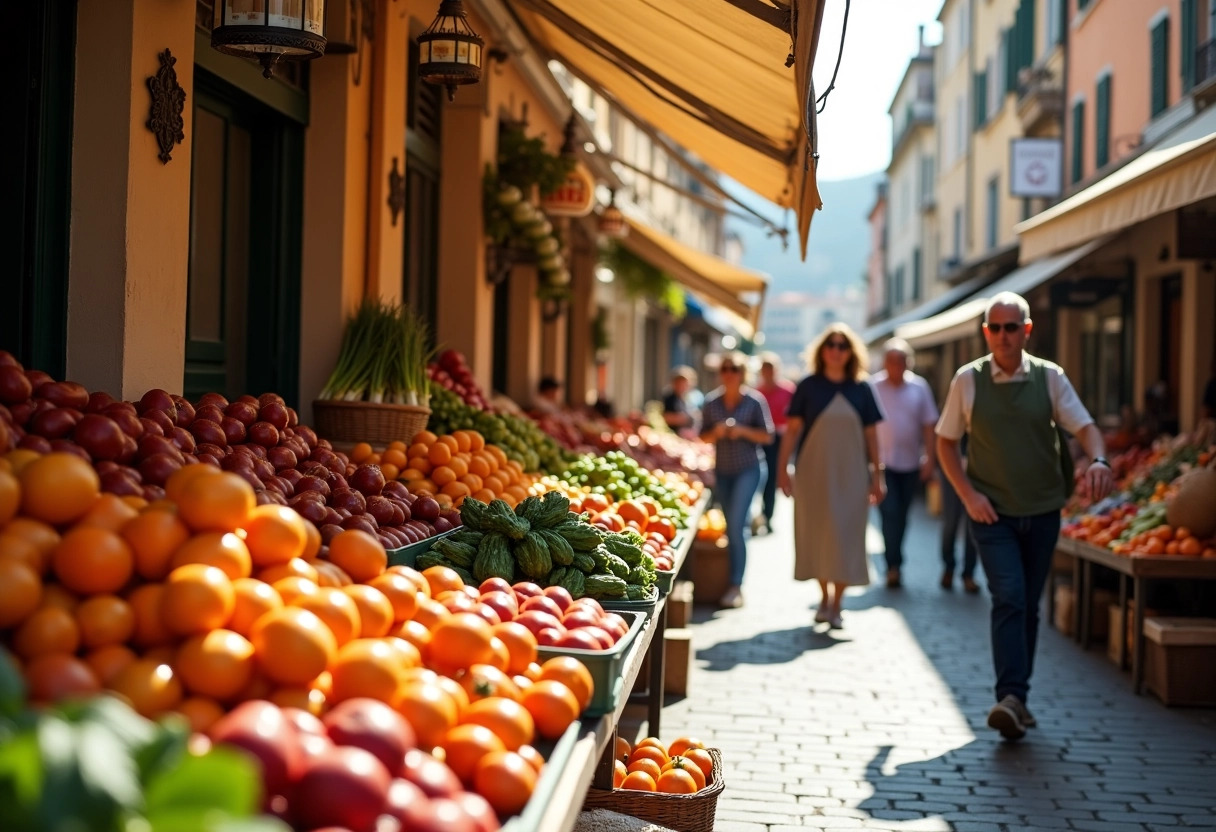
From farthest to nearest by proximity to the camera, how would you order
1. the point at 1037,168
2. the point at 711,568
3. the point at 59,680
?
the point at 1037,168
the point at 711,568
the point at 59,680

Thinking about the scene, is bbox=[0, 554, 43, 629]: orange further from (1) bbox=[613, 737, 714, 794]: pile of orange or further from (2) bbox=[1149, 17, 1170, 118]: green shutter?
(2) bbox=[1149, 17, 1170, 118]: green shutter

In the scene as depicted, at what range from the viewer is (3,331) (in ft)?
15.2

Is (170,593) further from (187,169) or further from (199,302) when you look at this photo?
(199,302)

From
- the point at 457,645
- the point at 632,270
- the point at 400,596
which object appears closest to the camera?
the point at 457,645

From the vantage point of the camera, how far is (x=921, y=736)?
6270 millimetres

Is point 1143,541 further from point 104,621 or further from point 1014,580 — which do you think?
point 104,621

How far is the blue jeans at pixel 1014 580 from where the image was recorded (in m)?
6.23

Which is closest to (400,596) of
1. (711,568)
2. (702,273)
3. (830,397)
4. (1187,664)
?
(1187,664)

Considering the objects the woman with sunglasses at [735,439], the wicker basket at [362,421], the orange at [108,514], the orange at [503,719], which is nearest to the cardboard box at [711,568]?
the woman with sunglasses at [735,439]

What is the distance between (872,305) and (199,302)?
2382 inches

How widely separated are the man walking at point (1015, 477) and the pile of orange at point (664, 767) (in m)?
2.16

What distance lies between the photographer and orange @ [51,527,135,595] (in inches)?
98.5

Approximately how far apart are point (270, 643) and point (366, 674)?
193 millimetres

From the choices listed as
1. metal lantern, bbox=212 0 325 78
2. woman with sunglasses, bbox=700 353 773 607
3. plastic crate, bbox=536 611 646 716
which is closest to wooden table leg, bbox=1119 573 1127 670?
woman with sunglasses, bbox=700 353 773 607
